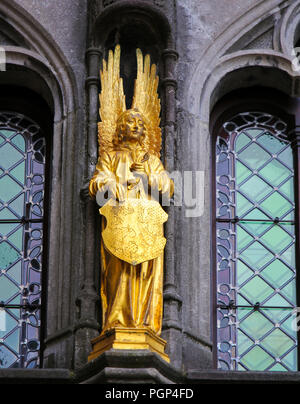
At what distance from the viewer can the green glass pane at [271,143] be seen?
17203 millimetres

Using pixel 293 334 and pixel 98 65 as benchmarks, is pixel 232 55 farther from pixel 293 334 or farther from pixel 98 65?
pixel 293 334

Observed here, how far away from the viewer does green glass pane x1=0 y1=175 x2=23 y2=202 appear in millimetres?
16922

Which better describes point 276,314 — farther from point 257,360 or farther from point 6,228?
point 6,228

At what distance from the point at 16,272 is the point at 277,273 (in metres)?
2.39

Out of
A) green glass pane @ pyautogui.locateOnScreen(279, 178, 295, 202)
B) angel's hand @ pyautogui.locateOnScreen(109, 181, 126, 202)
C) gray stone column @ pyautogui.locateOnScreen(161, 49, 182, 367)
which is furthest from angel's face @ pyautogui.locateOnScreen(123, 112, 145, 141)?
green glass pane @ pyautogui.locateOnScreen(279, 178, 295, 202)

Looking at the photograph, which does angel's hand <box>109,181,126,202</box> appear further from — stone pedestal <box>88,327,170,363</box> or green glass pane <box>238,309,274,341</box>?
green glass pane <box>238,309,274,341</box>

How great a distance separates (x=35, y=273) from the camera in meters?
16.6

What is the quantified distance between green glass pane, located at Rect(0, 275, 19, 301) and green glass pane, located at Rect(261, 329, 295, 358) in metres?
2.30

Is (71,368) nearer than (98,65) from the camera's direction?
Yes

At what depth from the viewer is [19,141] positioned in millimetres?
17219

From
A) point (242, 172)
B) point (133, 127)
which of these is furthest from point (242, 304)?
point (133, 127)

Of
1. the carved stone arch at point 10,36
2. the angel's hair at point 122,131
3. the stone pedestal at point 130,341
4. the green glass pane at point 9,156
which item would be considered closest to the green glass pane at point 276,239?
the angel's hair at point 122,131

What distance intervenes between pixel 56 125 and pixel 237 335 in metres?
2.58

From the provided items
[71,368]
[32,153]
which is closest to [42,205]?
[32,153]
